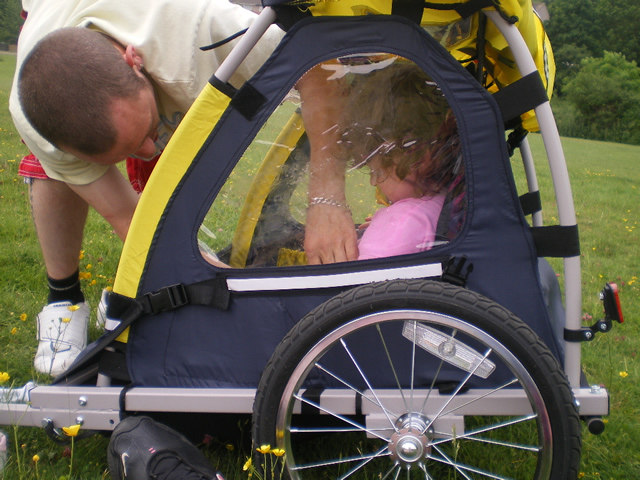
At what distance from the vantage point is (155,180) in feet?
4.89

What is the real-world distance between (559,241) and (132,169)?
1.82m

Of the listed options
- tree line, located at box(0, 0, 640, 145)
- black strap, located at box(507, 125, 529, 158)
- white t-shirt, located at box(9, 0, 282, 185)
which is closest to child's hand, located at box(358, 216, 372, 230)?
black strap, located at box(507, 125, 529, 158)

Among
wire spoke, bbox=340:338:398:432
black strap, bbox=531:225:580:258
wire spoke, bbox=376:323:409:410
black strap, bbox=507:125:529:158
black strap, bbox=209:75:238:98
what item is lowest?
wire spoke, bbox=340:338:398:432

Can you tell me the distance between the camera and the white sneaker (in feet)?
6.75

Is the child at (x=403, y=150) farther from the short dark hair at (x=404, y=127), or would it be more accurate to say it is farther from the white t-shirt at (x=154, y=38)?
the white t-shirt at (x=154, y=38)

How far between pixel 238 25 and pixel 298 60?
60 centimetres

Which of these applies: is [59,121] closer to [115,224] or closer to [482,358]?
[115,224]

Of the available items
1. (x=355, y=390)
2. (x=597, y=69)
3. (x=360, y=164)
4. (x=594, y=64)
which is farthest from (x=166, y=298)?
(x=594, y=64)

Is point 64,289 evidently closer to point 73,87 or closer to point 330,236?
point 73,87

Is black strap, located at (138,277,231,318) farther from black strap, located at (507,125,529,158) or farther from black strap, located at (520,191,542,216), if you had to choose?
black strap, located at (520,191,542,216)

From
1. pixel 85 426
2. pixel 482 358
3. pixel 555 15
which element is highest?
pixel 555 15

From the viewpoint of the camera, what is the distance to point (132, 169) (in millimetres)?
2543

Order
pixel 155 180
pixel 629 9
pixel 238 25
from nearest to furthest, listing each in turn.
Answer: pixel 155 180 < pixel 238 25 < pixel 629 9

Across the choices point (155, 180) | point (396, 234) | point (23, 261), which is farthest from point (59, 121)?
point (23, 261)
